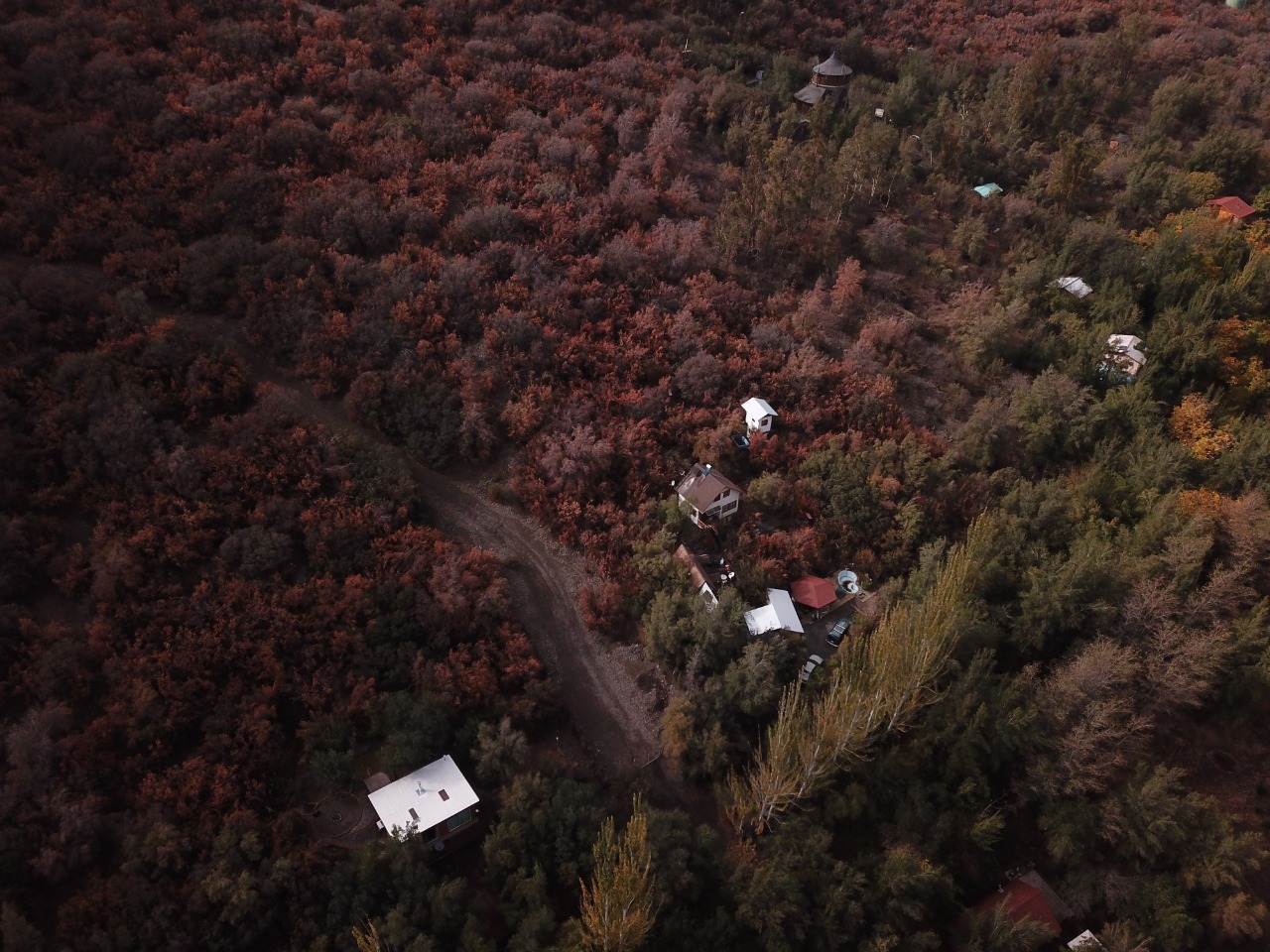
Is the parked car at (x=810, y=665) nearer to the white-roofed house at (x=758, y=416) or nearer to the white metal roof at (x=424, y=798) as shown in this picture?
the white-roofed house at (x=758, y=416)

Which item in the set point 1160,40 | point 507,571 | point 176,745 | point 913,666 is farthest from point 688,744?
point 1160,40

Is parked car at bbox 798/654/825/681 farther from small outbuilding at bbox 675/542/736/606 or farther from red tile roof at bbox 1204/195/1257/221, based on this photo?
red tile roof at bbox 1204/195/1257/221

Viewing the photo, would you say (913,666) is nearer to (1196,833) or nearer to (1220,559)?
(1196,833)

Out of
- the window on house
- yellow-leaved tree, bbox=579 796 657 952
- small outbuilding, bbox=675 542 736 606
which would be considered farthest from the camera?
small outbuilding, bbox=675 542 736 606

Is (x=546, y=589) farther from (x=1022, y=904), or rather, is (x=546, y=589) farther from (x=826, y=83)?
(x=826, y=83)

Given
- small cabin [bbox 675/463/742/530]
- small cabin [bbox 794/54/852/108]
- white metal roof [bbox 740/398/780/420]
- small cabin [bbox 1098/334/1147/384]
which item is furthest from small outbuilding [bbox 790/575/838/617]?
small cabin [bbox 794/54/852/108]

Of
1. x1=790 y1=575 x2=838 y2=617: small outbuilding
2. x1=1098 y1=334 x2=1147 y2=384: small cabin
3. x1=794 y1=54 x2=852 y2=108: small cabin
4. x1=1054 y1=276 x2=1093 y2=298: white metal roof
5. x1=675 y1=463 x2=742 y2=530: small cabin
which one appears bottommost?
x1=790 y1=575 x2=838 y2=617: small outbuilding

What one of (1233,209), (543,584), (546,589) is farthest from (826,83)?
(546,589)
